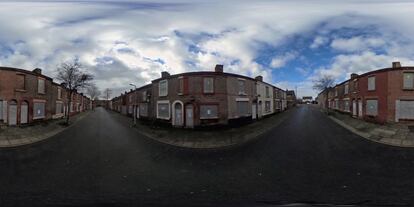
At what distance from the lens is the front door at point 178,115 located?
22339 millimetres

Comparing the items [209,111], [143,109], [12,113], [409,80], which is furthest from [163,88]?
[409,80]

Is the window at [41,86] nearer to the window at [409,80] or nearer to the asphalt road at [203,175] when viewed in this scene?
the asphalt road at [203,175]

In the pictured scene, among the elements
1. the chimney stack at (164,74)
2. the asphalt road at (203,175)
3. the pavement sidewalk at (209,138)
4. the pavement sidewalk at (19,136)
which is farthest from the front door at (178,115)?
the pavement sidewalk at (19,136)

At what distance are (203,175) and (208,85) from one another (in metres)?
13.2

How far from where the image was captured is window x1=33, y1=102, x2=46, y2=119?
20638 millimetres

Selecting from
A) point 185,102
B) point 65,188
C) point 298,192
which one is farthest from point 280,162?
point 185,102

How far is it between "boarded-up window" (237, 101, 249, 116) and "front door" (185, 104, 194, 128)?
13.0 ft

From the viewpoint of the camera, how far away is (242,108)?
2395 cm

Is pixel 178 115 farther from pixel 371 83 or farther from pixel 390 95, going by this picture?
pixel 390 95

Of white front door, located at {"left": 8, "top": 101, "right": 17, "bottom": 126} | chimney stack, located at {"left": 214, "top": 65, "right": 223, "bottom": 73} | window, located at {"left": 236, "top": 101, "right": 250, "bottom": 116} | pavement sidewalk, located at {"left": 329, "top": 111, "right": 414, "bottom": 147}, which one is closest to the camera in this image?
pavement sidewalk, located at {"left": 329, "top": 111, "right": 414, "bottom": 147}

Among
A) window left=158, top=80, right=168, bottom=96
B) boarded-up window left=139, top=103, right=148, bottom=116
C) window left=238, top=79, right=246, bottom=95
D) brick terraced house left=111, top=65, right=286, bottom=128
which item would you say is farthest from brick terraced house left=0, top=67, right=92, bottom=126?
window left=238, top=79, right=246, bottom=95

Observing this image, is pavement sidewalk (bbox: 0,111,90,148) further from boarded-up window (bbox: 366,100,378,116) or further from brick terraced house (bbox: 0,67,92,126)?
boarded-up window (bbox: 366,100,378,116)

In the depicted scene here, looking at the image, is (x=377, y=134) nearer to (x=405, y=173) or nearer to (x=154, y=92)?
(x=405, y=173)

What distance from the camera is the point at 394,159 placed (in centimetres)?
1164
